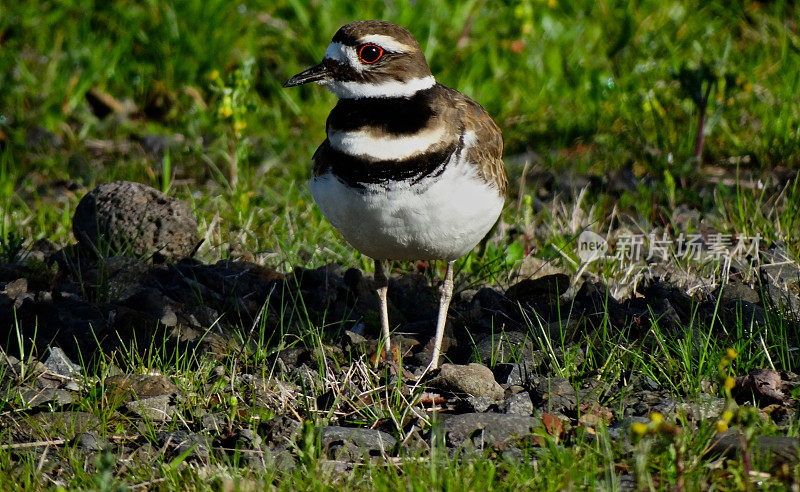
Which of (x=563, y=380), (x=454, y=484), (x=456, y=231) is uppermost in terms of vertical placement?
(x=456, y=231)

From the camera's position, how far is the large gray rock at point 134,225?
5043mm

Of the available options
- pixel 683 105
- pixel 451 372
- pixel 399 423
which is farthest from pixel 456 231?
pixel 683 105

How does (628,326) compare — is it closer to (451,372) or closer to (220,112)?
(451,372)

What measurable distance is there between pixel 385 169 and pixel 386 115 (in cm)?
24

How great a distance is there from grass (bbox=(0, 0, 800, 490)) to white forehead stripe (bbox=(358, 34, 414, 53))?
121 cm

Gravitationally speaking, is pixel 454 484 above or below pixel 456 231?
below

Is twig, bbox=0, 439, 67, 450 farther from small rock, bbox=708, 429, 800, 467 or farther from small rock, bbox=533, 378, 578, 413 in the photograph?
small rock, bbox=708, 429, 800, 467

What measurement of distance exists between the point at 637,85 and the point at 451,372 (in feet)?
13.4

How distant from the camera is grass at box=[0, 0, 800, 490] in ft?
11.2

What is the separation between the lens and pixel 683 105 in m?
7.00

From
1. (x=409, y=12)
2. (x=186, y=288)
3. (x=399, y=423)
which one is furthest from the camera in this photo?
(x=409, y=12)

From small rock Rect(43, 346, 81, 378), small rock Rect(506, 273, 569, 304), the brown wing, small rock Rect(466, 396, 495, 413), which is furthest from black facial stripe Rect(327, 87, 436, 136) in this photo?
small rock Rect(43, 346, 81, 378)

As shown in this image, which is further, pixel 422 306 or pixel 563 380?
pixel 422 306

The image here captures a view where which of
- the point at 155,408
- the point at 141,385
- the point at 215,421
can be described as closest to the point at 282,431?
the point at 215,421
